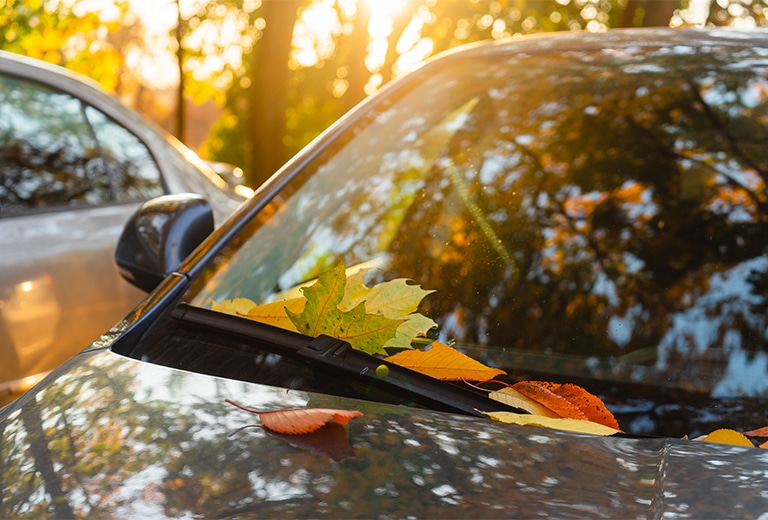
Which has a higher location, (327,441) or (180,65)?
(327,441)

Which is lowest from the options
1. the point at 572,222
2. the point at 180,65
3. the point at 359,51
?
the point at 180,65

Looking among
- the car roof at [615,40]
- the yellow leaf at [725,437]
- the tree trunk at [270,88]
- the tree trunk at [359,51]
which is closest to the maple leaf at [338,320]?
the yellow leaf at [725,437]

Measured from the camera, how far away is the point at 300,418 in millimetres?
1380

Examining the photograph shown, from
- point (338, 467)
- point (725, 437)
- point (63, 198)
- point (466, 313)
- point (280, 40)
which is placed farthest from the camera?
point (280, 40)

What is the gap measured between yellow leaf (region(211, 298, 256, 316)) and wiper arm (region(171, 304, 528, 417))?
2.9 inches

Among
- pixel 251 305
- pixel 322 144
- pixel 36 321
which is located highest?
pixel 322 144

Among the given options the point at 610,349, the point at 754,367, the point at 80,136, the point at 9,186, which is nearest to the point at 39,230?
the point at 9,186

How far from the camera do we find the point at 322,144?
246 cm

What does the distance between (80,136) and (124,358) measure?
2158 mm

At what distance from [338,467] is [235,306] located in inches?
28.6

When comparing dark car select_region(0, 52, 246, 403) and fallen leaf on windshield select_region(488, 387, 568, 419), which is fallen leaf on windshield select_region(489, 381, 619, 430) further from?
dark car select_region(0, 52, 246, 403)

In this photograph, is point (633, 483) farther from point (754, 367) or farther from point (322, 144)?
point (322, 144)

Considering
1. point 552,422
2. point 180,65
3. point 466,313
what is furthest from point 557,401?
point 180,65

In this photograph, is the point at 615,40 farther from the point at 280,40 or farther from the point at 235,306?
the point at 280,40
